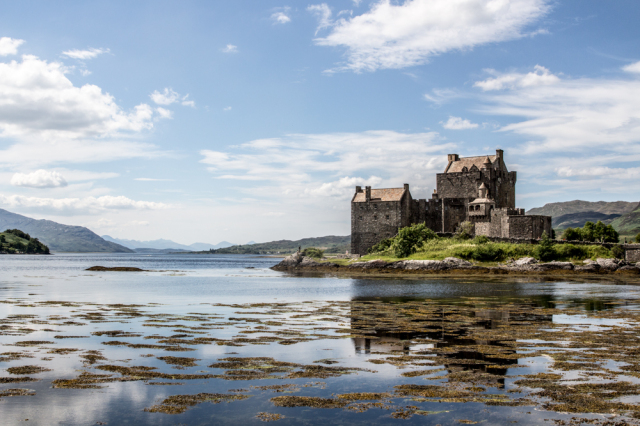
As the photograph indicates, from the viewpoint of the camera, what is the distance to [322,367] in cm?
1312

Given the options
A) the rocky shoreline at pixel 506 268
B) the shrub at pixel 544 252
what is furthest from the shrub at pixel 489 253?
the shrub at pixel 544 252

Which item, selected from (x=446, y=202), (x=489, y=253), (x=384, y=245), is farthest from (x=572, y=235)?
(x=384, y=245)

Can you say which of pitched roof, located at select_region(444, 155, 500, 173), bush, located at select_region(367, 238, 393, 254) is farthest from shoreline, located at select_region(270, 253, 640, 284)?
pitched roof, located at select_region(444, 155, 500, 173)

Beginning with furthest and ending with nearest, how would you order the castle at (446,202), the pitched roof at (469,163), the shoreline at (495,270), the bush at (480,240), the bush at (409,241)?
1. the pitched roof at (469,163)
2. the castle at (446,202)
3. the bush at (409,241)
4. the bush at (480,240)
5. the shoreline at (495,270)

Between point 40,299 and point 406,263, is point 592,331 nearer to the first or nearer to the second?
point 40,299

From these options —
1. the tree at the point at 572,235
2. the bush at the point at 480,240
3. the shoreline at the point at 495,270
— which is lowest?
the shoreline at the point at 495,270

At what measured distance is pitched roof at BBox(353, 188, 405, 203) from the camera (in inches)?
3219

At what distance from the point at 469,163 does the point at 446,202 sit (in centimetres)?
721

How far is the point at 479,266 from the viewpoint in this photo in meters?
63.5

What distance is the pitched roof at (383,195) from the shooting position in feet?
268

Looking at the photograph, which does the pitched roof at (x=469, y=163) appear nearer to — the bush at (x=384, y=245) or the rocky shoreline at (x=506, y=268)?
the bush at (x=384, y=245)

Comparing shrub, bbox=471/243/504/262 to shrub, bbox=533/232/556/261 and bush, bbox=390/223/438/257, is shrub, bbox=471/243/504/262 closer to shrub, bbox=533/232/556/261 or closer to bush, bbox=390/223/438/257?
shrub, bbox=533/232/556/261

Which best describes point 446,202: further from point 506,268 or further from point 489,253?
point 506,268

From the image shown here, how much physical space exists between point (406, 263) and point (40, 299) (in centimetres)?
4611
